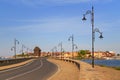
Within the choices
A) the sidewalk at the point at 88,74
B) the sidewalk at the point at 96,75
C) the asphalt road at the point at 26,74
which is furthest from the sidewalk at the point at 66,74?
the sidewalk at the point at 96,75

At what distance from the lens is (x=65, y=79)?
2897 centimetres

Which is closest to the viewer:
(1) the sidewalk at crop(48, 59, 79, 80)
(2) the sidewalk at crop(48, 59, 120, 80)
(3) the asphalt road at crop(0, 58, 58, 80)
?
(2) the sidewalk at crop(48, 59, 120, 80)

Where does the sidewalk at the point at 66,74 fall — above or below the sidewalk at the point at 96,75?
below

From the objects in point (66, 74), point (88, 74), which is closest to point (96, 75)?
point (88, 74)

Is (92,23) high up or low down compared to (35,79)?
up

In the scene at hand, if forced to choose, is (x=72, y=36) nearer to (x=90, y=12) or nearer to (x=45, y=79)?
(x=90, y=12)

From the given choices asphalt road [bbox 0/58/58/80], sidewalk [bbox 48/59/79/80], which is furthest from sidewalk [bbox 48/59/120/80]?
asphalt road [bbox 0/58/58/80]

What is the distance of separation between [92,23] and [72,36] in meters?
43.5

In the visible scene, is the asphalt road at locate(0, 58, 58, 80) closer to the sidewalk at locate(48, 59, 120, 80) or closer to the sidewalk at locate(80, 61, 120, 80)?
the sidewalk at locate(48, 59, 120, 80)

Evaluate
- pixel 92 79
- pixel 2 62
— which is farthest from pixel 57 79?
pixel 2 62

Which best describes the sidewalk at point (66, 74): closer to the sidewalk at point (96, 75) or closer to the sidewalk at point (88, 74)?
the sidewalk at point (88, 74)

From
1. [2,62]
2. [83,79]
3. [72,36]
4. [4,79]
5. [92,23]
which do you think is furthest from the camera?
[72,36]

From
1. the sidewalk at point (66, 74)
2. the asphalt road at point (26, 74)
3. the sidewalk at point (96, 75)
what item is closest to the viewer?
the sidewalk at point (96, 75)

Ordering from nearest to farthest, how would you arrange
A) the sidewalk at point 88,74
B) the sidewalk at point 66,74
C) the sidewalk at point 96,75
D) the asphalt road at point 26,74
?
the sidewalk at point 96,75 < the sidewalk at point 88,74 < the sidewalk at point 66,74 < the asphalt road at point 26,74
